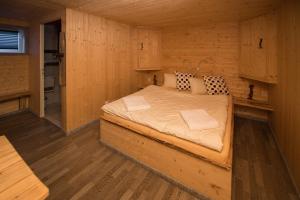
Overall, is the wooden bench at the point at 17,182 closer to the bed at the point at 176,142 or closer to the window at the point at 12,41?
the bed at the point at 176,142

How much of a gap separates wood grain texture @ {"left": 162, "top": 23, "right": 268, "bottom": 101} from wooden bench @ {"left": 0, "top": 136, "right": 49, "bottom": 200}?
393 centimetres

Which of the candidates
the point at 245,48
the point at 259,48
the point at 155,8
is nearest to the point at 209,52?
the point at 245,48

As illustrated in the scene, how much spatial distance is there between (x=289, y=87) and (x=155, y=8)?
2260mm

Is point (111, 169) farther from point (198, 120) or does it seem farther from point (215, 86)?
point (215, 86)

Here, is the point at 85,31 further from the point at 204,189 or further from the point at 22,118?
the point at 204,189

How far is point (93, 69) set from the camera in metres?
3.43

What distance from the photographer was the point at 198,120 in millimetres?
2070

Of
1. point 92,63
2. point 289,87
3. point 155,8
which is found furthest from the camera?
point 92,63

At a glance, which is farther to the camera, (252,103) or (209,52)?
(209,52)

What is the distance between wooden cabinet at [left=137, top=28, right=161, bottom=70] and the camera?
4.50 meters

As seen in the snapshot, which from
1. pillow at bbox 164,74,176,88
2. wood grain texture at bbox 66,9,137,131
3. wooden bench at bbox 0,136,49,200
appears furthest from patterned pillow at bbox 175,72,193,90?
wooden bench at bbox 0,136,49,200

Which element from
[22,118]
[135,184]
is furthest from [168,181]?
[22,118]

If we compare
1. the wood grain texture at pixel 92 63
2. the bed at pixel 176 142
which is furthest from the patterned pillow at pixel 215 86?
the wood grain texture at pixel 92 63

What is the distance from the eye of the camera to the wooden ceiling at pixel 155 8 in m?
2.52
